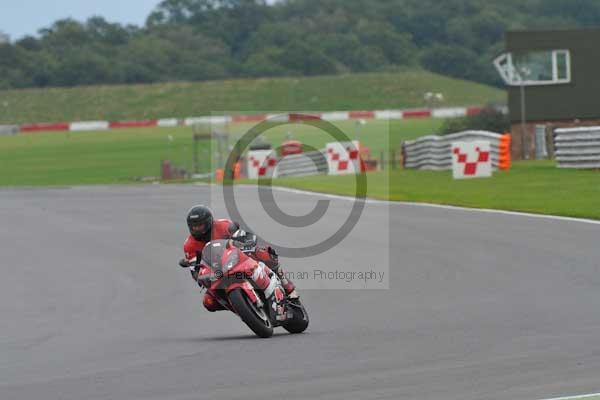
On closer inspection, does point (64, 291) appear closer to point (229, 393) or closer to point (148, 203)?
point (229, 393)

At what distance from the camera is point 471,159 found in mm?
32531

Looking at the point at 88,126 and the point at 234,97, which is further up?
the point at 234,97

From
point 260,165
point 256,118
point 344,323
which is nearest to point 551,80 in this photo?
point 260,165

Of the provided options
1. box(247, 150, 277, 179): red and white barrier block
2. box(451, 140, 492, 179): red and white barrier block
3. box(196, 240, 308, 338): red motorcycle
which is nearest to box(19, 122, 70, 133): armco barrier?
box(247, 150, 277, 179): red and white barrier block

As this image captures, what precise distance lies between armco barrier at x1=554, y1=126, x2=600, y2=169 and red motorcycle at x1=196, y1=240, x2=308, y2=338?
20048mm

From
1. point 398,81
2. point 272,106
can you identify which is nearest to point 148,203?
point 272,106

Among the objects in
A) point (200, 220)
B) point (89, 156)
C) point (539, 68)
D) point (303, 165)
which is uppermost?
point (539, 68)

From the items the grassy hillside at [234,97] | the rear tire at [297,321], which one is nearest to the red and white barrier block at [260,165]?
the rear tire at [297,321]

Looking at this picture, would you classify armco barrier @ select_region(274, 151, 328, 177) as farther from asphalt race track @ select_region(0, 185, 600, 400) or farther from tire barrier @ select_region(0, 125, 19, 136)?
tire barrier @ select_region(0, 125, 19, 136)

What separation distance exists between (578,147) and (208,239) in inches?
850

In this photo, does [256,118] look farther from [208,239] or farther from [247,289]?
[247,289]

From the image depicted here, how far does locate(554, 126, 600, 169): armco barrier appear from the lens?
3130cm

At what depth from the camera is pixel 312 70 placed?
122312 millimetres

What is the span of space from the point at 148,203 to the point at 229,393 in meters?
22.9
